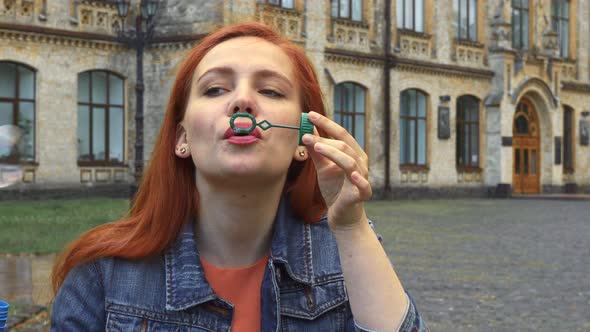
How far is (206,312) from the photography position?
Result: 234 centimetres

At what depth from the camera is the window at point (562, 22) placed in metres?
35.8

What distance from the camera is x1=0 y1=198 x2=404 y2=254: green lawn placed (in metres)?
11.6

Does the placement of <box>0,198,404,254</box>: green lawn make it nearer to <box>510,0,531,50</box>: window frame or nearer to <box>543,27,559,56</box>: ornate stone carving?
<box>510,0,531,50</box>: window frame

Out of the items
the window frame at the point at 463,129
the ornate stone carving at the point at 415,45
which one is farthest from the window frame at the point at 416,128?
the window frame at the point at 463,129

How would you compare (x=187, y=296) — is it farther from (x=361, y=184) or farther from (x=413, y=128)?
(x=413, y=128)

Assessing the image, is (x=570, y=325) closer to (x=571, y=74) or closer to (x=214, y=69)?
(x=214, y=69)

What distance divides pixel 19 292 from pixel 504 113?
26374 mm

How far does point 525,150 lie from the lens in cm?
3397

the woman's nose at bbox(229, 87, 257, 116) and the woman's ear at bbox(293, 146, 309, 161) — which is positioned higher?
the woman's nose at bbox(229, 87, 257, 116)

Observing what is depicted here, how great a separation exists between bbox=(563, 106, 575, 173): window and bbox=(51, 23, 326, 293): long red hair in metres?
35.8

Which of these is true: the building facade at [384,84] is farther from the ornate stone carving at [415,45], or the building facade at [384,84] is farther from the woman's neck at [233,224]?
the woman's neck at [233,224]

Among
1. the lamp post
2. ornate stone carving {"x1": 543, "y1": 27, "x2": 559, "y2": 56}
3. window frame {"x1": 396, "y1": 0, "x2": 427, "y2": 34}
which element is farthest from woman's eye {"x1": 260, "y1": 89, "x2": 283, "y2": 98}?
ornate stone carving {"x1": 543, "y1": 27, "x2": 559, "y2": 56}

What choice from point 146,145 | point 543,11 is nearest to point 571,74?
point 543,11

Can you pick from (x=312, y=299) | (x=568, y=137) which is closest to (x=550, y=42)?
(x=568, y=137)
